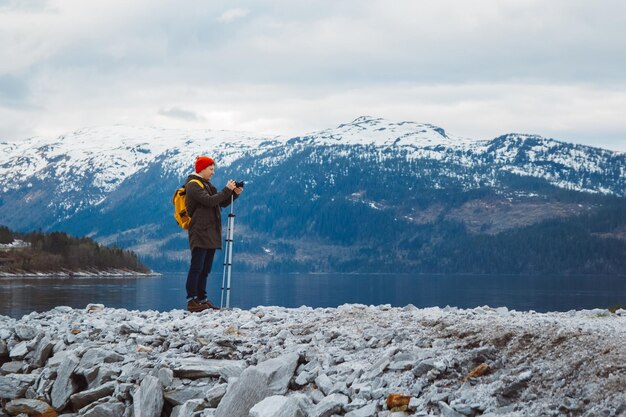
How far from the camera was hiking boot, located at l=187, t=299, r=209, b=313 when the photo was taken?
17172 millimetres

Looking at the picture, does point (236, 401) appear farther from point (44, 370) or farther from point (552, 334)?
point (44, 370)

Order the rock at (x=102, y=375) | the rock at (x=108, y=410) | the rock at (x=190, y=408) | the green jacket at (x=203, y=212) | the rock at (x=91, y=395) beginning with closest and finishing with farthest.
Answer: the rock at (x=190, y=408), the rock at (x=108, y=410), the rock at (x=91, y=395), the rock at (x=102, y=375), the green jacket at (x=203, y=212)

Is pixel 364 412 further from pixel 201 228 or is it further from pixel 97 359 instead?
pixel 201 228

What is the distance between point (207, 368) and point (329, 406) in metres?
3.10

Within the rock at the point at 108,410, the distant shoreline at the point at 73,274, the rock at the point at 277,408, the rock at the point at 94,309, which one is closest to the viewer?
the rock at the point at 277,408

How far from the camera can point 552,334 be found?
10023 mm

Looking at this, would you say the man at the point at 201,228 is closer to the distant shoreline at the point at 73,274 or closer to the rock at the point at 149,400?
the rock at the point at 149,400

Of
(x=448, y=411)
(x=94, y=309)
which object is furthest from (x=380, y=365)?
(x=94, y=309)

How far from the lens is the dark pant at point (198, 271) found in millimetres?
17219

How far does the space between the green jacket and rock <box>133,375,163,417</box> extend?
5.34 metres

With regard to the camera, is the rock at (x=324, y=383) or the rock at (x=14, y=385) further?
the rock at (x=14, y=385)

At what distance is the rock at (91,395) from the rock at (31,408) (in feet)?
1.96

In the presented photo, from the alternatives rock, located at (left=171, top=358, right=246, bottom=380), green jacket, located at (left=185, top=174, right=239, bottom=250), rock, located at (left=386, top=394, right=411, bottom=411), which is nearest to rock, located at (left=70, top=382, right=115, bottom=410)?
rock, located at (left=171, top=358, right=246, bottom=380)

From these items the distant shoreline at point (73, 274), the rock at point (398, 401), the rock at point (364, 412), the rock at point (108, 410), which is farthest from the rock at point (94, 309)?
the distant shoreline at point (73, 274)
